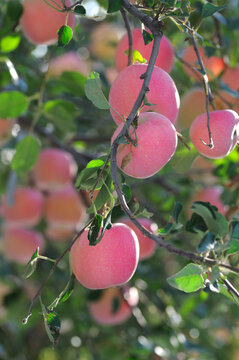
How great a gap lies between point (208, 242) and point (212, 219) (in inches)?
1.8

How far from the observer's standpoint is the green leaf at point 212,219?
2.10ft

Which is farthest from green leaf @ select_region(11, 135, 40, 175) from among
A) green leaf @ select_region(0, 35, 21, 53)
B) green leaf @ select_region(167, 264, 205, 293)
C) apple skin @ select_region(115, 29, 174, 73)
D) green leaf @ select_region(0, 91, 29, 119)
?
green leaf @ select_region(167, 264, 205, 293)

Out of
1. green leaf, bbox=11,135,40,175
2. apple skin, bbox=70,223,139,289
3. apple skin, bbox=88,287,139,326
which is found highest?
apple skin, bbox=70,223,139,289

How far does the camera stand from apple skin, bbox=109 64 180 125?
58 centimetres

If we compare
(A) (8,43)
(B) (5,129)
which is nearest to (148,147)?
(A) (8,43)

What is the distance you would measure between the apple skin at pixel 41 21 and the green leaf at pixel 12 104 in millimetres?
101

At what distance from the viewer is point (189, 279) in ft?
1.86

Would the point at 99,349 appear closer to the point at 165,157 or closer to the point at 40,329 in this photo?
the point at 40,329

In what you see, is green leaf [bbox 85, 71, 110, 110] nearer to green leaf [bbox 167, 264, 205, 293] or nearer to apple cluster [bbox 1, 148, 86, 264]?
green leaf [bbox 167, 264, 205, 293]

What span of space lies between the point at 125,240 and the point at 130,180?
0.33ft

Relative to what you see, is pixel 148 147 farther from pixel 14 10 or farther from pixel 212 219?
pixel 14 10

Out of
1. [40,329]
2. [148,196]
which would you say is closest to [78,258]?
[148,196]

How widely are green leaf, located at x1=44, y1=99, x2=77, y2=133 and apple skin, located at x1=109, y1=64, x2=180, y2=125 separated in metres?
0.45

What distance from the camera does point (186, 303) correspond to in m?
1.43
